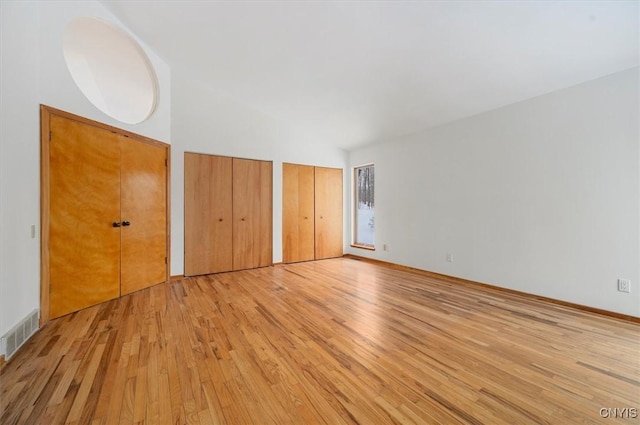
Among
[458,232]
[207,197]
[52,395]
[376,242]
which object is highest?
[207,197]

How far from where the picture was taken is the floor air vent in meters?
1.79

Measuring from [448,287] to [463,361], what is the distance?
1.93 meters

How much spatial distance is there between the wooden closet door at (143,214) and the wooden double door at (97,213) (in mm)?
12

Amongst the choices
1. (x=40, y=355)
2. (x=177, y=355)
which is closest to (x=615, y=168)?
(x=177, y=355)

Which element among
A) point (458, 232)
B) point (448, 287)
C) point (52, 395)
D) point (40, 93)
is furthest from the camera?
point (458, 232)

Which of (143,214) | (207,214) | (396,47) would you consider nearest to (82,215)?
(143,214)

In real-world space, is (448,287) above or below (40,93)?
below

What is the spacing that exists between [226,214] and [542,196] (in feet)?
14.8

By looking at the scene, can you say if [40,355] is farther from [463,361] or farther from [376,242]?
[376,242]

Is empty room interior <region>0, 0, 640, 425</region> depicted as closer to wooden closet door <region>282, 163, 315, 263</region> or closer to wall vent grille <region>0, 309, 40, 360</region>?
wall vent grille <region>0, 309, 40, 360</region>

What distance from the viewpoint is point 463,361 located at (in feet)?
5.87

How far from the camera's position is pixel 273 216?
488cm

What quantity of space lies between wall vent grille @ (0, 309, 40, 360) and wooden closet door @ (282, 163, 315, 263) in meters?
3.34

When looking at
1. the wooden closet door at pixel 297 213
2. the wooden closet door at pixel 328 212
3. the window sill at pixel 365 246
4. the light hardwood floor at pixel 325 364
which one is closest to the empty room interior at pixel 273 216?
→ the light hardwood floor at pixel 325 364
